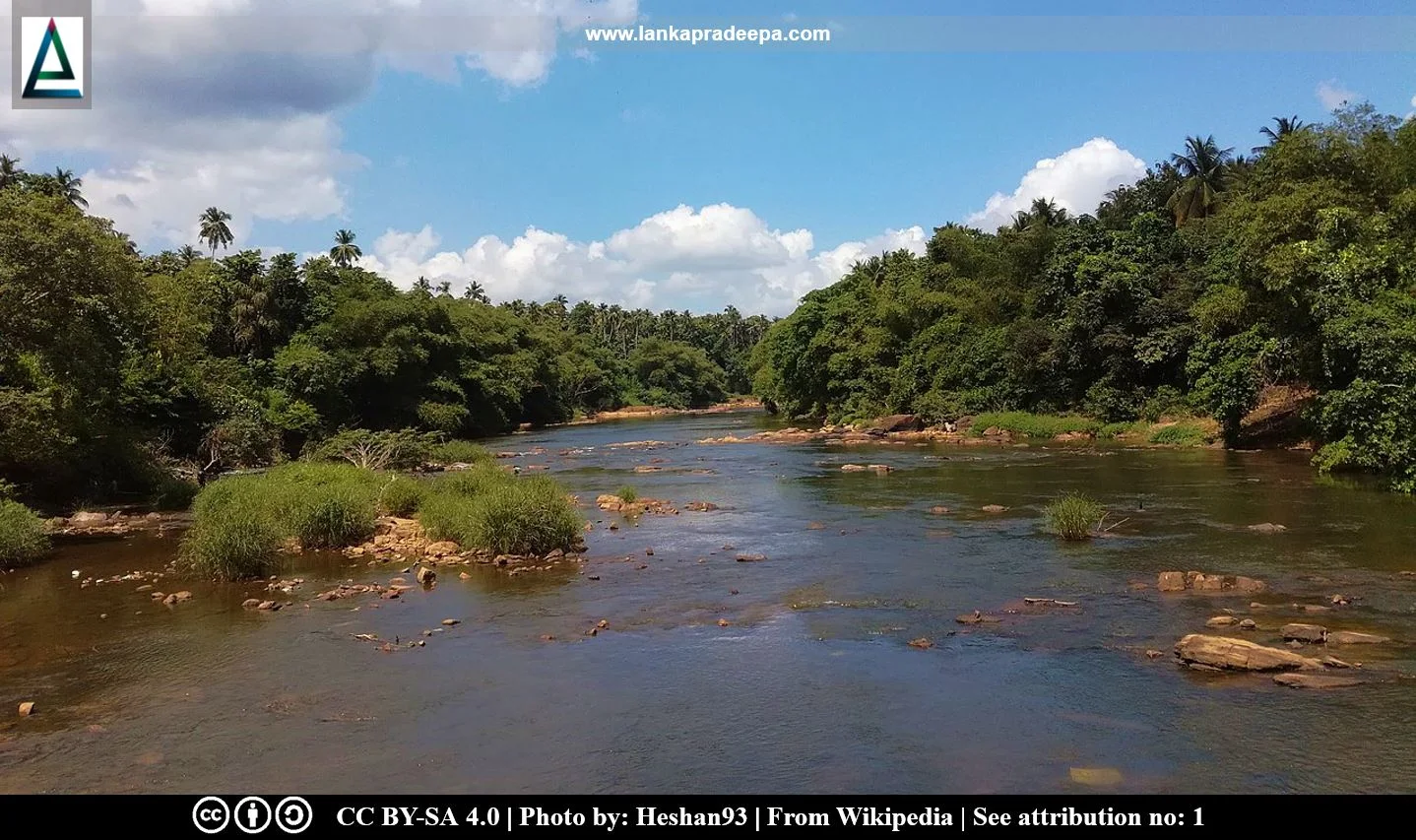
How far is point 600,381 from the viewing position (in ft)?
370

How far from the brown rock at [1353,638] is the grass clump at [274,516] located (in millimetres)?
19388

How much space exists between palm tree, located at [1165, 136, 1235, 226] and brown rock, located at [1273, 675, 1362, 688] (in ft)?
223

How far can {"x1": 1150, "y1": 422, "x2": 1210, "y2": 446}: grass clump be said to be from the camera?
139 ft

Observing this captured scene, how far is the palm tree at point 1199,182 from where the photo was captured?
236 feet

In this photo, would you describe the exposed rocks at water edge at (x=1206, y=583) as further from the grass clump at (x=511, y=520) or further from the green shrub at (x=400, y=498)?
the green shrub at (x=400, y=498)

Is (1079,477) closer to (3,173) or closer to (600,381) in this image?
(3,173)
